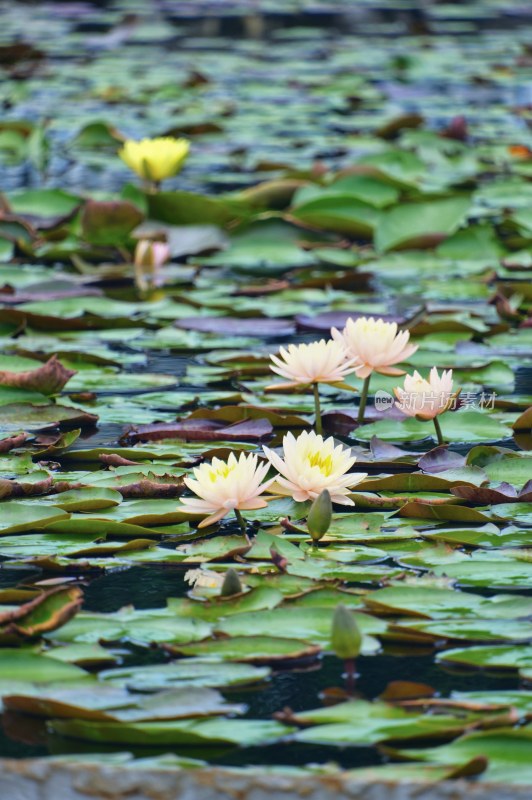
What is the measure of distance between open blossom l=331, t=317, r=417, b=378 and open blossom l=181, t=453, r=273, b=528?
463 mm

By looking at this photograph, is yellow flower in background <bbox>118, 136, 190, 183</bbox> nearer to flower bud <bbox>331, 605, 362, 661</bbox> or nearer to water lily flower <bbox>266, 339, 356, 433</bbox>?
water lily flower <bbox>266, 339, 356, 433</bbox>

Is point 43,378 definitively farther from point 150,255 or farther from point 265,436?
point 150,255

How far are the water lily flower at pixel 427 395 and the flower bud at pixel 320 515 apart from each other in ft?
1.23

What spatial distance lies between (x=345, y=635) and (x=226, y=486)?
429mm

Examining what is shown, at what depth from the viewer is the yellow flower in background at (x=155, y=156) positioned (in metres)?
4.33

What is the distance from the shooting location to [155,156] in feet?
14.3

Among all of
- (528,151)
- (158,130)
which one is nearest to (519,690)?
(528,151)

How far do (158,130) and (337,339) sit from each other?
3.98 meters

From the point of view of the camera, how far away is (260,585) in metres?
1.79

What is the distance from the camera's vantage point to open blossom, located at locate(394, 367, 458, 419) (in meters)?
2.23

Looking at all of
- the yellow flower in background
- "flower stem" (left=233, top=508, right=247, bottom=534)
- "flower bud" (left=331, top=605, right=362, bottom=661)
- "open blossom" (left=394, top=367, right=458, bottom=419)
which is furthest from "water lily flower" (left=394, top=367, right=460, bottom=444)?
the yellow flower in background

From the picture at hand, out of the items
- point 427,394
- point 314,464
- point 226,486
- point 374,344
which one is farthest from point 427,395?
point 226,486

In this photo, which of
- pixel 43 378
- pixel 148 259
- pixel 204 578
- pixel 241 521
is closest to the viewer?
pixel 204 578

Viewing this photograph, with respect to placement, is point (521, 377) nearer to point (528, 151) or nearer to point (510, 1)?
point (528, 151)
